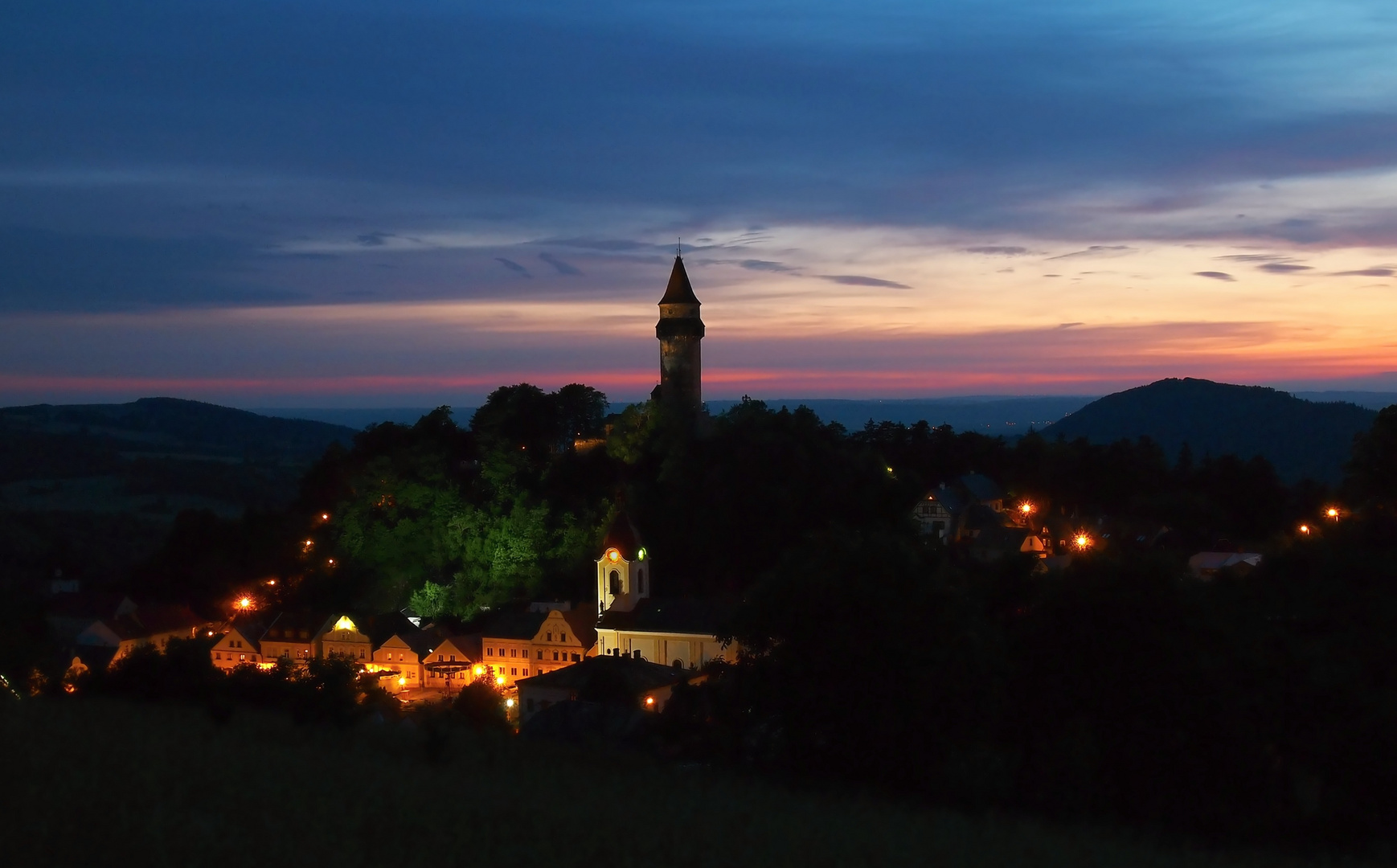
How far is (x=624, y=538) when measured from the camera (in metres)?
46.7

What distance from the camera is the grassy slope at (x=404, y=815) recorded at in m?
8.09

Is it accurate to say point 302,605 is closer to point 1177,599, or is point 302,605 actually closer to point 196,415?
point 1177,599

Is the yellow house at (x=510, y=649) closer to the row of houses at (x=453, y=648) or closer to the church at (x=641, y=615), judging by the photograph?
the row of houses at (x=453, y=648)

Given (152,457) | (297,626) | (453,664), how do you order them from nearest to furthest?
(453,664), (297,626), (152,457)

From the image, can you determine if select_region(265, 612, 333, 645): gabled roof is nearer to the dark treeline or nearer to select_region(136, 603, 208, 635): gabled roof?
select_region(136, 603, 208, 635): gabled roof

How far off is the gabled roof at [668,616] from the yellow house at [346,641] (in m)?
9.39

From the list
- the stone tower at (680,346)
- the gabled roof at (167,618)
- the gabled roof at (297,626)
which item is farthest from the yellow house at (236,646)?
the stone tower at (680,346)

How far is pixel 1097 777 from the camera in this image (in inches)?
637

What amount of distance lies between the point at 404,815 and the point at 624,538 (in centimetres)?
3747

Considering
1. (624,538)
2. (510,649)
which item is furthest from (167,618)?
(624,538)

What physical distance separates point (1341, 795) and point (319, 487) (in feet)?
175

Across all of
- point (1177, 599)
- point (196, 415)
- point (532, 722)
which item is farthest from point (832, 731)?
point (196, 415)

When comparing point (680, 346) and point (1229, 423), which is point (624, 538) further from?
point (1229, 423)

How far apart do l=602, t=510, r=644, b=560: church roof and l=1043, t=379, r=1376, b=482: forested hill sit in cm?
8540
